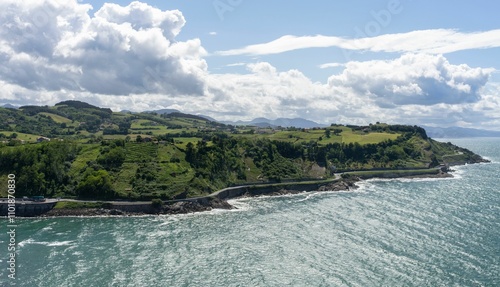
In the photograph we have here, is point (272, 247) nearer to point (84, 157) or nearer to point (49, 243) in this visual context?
point (49, 243)

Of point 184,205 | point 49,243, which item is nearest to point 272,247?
point 184,205

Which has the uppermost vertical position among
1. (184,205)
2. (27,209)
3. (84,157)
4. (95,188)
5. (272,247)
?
(84,157)

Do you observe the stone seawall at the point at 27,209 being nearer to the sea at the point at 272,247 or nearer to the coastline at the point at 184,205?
the coastline at the point at 184,205

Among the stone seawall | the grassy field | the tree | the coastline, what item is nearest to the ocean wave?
the coastline

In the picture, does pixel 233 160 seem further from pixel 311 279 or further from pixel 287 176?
pixel 311 279

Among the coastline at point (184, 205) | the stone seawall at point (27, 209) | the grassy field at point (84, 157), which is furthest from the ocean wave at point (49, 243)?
the grassy field at point (84, 157)

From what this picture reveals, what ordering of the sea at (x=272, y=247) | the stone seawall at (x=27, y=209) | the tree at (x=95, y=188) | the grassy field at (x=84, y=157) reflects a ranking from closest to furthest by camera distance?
the sea at (x=272, y=247) → the stone seawall at (x=27, y=209) → the tree at (x=95, y=188) → the grassy field at (x=84, y=157)

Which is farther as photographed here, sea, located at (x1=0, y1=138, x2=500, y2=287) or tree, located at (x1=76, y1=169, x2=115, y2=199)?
tree, located at (x1=76, y1=169, x2=115, y2=199)

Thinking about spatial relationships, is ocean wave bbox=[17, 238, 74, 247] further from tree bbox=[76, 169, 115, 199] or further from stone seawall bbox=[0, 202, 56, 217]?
tree bbox=[76, 169, 115, 199]

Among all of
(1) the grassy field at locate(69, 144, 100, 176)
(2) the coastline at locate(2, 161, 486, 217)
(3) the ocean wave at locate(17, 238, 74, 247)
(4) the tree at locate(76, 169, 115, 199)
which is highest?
(1) the grassy field at locate(69, 144, 100, 176)
